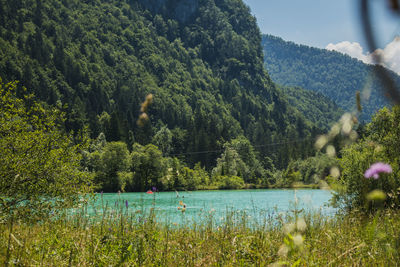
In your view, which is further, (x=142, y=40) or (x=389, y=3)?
(x=142, y=40)

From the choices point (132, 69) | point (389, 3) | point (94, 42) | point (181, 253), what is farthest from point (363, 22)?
point (94, 42)

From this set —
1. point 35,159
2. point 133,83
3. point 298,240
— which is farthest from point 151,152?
point 133,83

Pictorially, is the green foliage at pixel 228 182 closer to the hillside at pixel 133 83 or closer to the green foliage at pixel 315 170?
the green foliage at pixel 315 170

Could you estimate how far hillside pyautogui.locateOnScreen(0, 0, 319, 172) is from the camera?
335 ft

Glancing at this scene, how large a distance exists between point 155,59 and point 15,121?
164 metres

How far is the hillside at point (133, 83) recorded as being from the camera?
102 m

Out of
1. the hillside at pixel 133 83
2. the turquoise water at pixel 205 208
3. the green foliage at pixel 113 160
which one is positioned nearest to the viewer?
the turquoise water at pixel 205 208

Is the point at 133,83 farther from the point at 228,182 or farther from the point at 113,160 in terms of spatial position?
the point at 113,160

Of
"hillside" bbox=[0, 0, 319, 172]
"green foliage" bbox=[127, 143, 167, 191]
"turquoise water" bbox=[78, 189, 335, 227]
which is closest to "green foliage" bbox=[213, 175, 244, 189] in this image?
"green foliage" bbox=[127, 143, 167, 191]

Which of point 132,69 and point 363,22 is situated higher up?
point 132,69

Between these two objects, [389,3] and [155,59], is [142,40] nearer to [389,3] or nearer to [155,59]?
[155,59]

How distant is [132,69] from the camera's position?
155750 mm

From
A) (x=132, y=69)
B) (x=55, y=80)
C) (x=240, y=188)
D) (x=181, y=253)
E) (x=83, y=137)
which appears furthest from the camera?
(x=132, y=69)

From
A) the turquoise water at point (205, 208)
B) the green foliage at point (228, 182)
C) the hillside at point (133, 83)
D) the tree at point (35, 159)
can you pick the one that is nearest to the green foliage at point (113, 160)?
the hillside at point (133, 83)
